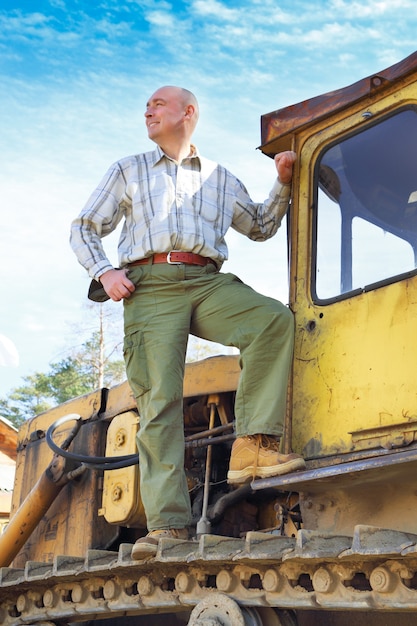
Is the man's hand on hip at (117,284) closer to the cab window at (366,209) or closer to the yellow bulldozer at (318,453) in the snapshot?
the yellow bulldozer at (318,453)

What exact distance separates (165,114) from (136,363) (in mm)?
1429

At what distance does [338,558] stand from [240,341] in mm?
1507

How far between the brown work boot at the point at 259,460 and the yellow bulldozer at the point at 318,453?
8cm

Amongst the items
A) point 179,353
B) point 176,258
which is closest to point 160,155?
point 176,258

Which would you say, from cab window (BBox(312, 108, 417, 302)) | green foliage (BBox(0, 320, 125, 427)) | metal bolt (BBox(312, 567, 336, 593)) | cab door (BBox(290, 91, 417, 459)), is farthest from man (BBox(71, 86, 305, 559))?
green foliage (BBox(0, 320, 125, 427))

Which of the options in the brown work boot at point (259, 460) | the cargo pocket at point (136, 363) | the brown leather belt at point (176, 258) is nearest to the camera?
the brown work boot at point (259, 460)

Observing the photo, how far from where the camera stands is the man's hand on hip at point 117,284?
5.32 meters

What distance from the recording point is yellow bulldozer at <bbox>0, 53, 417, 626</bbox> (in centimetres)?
425

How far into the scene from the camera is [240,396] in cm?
502

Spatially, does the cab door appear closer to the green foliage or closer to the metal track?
the metal track

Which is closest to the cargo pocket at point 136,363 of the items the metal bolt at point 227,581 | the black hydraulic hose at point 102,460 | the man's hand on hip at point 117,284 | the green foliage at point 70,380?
the man's hand on hip at point 117,284

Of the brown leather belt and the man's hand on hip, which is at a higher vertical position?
the brown leather belt

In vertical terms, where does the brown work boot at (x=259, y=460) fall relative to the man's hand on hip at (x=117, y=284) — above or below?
below

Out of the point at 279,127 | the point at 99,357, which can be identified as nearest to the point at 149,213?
the point at 279,127
